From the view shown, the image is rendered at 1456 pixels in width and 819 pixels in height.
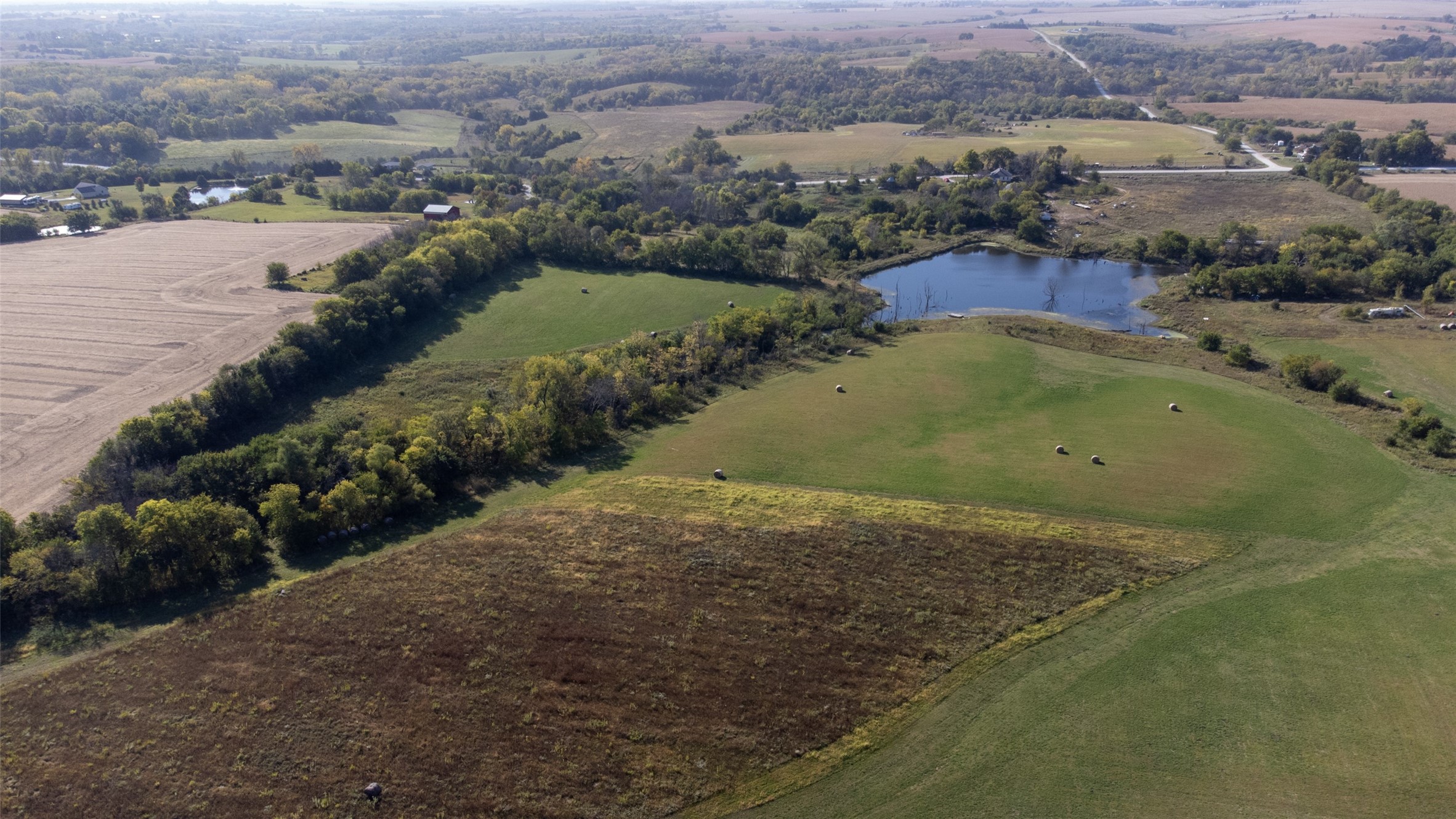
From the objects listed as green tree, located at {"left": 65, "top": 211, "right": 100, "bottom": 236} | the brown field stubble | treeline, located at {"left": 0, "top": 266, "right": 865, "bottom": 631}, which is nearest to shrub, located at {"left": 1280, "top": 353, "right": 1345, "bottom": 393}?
the brown field stubble

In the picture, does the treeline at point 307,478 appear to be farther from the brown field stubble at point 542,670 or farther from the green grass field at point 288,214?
the green grass field at point 288,214

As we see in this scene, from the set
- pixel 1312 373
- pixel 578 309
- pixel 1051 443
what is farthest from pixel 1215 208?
pixel 578 309

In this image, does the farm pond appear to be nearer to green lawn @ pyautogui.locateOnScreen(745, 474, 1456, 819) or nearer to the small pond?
green lawn @ pyautogui.locateOnScreen(745, 474, 1456, 819)

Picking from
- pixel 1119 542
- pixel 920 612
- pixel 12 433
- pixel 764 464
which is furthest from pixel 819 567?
pixel 12 433

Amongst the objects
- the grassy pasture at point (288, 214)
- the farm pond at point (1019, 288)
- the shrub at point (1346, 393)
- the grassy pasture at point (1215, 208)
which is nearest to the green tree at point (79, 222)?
the grassy pasture at point (288, 214)

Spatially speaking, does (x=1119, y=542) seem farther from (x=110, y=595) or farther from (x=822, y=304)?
(x=110, y=595)

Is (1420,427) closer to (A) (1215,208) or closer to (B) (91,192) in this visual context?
(A) (1215,208)
